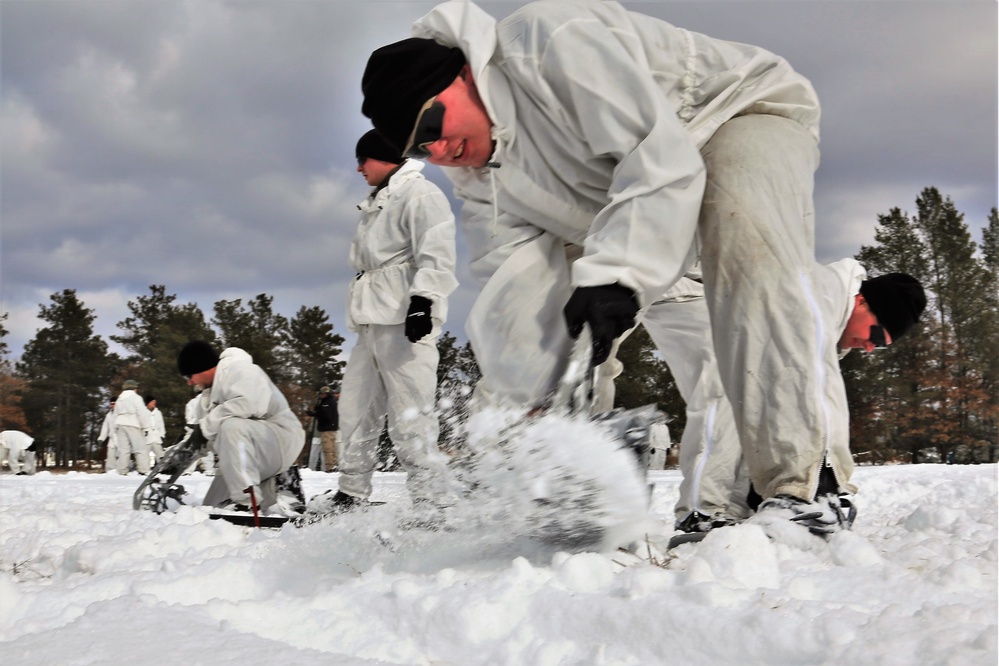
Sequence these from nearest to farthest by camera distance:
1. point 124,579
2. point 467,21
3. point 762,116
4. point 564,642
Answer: point 564,642
point 124,579
point 467,21
point 762,116

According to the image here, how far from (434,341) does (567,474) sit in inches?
117

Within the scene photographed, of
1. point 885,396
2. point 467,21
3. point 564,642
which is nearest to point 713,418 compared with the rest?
point 467,21

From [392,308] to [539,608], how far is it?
3.25 meters

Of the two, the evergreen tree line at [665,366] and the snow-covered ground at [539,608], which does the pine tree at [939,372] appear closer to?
the evergreen tree line at [665,366]

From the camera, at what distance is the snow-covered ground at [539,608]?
1239 mm

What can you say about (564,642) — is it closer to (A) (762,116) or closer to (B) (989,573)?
(B) (989,573)

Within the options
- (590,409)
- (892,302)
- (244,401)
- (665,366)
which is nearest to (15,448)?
(244,401)

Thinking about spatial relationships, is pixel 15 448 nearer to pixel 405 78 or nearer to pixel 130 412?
pixel 130 412

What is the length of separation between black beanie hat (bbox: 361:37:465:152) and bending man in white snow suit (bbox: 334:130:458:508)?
7.03 feet

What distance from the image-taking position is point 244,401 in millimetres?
5379

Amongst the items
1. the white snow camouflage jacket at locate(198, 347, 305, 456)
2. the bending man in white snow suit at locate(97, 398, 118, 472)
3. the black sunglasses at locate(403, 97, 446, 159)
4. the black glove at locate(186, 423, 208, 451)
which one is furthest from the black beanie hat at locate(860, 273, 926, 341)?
the bending man in white snow suit at locate(97, 398, 118, 472)

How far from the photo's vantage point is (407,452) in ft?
14.2

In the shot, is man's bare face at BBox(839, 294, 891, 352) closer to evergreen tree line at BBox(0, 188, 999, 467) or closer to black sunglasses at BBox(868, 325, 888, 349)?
black sunglasses at BBox(868, 325, 888, 349)

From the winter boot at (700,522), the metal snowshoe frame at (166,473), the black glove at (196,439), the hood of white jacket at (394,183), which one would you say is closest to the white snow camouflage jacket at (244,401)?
the black glove at (196,439)
